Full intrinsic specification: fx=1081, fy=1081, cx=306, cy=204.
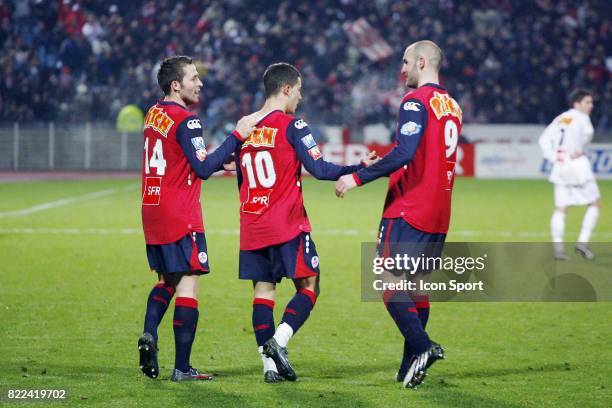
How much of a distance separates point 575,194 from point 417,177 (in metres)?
7.26

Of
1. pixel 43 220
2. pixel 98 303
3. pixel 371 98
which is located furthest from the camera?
pixel 371 98

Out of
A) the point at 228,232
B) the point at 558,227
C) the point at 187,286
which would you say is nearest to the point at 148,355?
the point at 187,286

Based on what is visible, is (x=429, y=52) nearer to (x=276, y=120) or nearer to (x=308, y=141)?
(x=308, y=141)

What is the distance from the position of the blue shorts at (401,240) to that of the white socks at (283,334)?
2.32 feet

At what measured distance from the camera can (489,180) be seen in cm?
2886

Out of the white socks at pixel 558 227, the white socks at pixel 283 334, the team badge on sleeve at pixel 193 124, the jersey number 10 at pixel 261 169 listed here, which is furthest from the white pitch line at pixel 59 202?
the white socks at pixel 283 334

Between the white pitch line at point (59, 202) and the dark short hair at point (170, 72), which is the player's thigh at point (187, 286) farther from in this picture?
the white pitch line at point (59, 202)

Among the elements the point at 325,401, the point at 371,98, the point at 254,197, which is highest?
the point at 371,98

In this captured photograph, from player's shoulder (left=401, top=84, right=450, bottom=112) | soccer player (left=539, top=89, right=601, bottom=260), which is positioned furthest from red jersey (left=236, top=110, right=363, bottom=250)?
soccer player (left=539, top=89, right=601, bottom=260)

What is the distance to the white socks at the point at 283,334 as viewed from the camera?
6422 millimetres

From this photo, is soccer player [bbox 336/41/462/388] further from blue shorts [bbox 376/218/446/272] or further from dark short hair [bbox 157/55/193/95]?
dark short hair [bbox 157/55/193/95]

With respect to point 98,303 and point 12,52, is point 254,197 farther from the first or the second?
point 12,52

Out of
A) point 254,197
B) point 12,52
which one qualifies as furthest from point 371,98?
point 254,197

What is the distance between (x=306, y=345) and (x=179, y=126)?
226 centimetres
